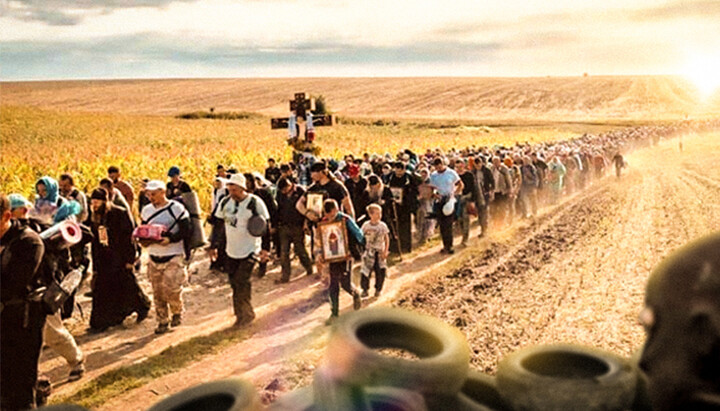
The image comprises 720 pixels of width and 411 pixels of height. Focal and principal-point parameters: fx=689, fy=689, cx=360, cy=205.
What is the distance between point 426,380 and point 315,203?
404 inches

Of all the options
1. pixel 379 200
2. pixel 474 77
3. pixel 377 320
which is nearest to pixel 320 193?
pixel 379 200

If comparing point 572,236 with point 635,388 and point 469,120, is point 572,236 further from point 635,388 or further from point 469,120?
point 469,120

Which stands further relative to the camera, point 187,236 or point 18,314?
point 187,236

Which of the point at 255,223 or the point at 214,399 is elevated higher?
the point at 214,399

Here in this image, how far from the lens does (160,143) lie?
1845 inches

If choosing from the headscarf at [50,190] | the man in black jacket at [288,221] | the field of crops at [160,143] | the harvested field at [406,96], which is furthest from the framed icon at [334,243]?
the harvested field at [406,96]

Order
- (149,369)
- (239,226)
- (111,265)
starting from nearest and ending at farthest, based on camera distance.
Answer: (149,369)
(239,226)
(111,265)

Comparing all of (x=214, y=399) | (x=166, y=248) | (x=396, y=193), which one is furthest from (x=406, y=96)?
(x=214, y=399)

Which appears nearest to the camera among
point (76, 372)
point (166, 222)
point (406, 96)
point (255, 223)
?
point (76, 372)

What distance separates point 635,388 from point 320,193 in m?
10.4

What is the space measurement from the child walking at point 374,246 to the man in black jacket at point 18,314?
5940mm

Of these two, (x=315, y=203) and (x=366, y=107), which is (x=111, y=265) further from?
(x=366, y=107)

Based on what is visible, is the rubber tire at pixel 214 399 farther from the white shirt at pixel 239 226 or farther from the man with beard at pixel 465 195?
the man with beard at pixel 465 195

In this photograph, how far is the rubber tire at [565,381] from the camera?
1177mm
